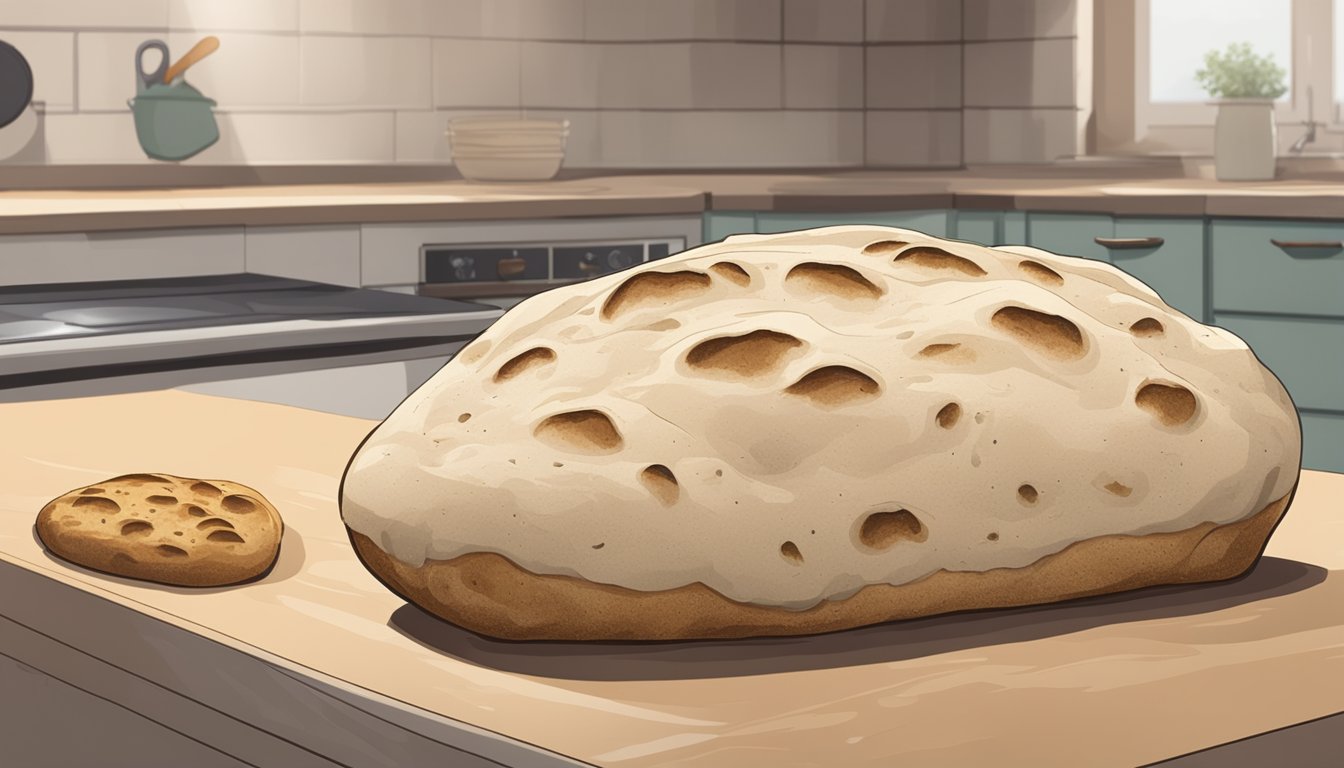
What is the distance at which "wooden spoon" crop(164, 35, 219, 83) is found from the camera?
322 centimetres

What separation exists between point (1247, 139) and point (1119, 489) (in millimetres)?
3170

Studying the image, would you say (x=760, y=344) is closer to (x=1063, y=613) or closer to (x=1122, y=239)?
(x=1063, y=613)

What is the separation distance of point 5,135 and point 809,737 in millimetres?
3180

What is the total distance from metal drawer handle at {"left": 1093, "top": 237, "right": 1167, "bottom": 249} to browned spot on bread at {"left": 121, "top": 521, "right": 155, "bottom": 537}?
2590 mm

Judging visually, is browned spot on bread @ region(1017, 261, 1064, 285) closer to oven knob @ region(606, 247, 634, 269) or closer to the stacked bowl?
oven knob @ region(606, 247, 634, 269)

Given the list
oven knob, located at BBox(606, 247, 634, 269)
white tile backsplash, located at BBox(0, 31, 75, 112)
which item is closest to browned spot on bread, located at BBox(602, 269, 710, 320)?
oven knob, located at BBox(606, 247, 634, 269)

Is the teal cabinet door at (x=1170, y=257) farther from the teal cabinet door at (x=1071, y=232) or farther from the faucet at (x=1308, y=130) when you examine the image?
the faucet at (x=1308, y=130)

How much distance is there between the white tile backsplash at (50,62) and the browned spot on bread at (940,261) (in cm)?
303

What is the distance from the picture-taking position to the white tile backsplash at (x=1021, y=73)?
3.81 metres

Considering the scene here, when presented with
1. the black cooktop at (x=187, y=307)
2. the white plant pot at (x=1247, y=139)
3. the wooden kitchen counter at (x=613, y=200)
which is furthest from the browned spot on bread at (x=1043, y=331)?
the white plant pot at (x=1247, y=139)

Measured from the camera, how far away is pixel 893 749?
1.11 ft

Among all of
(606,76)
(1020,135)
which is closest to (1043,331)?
(606,76)

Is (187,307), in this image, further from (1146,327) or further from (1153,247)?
(1153,247)

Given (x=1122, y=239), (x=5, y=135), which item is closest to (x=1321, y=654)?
(x=1122, y=239)
